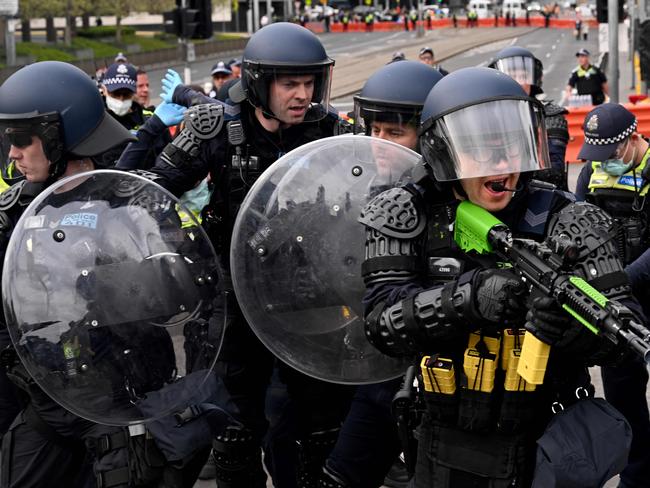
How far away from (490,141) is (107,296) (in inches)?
55.8

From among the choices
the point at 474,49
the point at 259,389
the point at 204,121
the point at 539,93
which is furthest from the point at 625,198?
the point at 474,49

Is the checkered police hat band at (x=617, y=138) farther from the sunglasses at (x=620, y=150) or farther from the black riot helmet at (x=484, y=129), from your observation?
the black riot helmet at (x=484, y=129)

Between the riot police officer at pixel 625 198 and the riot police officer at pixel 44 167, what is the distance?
2356 mm

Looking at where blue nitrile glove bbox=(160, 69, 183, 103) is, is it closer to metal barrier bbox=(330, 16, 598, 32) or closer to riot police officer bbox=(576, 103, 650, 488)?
riot police officer bbox=(576, 103, 650, 488)

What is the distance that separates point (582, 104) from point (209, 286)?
16.7 meters

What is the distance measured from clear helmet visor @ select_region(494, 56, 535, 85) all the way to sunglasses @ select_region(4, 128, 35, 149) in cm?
361

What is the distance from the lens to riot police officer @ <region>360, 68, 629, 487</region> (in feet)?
10.8

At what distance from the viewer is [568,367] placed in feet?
10.8

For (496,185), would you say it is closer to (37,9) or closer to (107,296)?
(107,296)

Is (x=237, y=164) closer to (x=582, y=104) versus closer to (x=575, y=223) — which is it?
(x=575, y=223)

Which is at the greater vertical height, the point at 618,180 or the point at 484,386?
the point at 618,180

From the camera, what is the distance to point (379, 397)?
4.35 metres

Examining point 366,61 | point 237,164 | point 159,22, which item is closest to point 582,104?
point 237,164

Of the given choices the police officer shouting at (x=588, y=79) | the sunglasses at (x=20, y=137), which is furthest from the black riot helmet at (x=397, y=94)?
the police officer shouting at (x=588, y=79)
